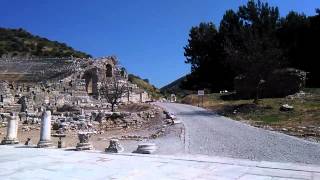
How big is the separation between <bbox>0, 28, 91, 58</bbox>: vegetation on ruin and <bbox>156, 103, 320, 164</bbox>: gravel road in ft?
253

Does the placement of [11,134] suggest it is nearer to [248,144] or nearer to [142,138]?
[142,138]

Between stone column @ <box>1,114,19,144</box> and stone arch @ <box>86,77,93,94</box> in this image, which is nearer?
stone column @ <box>1,114,19,144</box>

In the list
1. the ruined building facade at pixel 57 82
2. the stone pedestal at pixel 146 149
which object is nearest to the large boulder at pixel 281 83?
the ruined building facade at pixel 57 82

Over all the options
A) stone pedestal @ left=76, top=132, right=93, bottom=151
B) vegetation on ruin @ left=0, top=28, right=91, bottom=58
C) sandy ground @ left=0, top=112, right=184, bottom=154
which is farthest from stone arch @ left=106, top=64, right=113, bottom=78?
stone pedestal @ left=76, top=132, right=93, bottom=151

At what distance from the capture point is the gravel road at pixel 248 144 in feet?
47.7

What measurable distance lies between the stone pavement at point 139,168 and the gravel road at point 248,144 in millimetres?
1647

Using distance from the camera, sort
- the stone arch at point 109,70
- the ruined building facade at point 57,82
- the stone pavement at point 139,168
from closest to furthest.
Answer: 1. the stone pavement at point 139,168
2. the ruined building facade at point 57,82
3. the stone arch at point 109,70

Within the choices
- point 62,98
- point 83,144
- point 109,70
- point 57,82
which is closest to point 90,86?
point 109,70

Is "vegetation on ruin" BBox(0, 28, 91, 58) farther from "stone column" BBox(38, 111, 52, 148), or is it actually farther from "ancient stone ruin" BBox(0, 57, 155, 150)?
"stone column" BBox(38, 111, 52, 148)

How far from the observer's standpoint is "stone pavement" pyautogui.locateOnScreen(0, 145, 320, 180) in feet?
35.4

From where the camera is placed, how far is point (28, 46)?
102 meters

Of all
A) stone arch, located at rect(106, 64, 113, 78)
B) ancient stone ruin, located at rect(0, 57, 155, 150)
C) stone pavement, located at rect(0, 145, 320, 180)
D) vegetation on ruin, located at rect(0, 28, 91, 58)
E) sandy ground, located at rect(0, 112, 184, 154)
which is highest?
vegetation on ruin, located at rect(0, 28, 91, 58)

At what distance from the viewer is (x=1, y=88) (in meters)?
47.1

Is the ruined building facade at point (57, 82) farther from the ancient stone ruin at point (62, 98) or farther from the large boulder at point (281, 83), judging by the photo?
the large boulder at point (281, 83)
